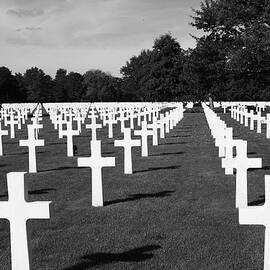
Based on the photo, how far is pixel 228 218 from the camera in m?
7.13

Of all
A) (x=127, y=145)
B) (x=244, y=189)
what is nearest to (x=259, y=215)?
(x=244, y=189)

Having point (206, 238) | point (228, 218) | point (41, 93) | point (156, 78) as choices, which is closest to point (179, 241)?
point (206, 238)

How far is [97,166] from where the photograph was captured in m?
8.15

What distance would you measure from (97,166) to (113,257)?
2.71 meters

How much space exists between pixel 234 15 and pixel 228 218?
88.6 feet

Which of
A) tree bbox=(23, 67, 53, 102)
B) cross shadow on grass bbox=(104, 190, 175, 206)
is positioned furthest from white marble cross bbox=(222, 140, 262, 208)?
tree bbox=(23, 67, 53, 102)

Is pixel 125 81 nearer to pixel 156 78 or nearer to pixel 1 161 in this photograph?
pixel 156 78

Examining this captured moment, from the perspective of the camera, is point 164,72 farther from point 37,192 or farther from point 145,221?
point 145,221

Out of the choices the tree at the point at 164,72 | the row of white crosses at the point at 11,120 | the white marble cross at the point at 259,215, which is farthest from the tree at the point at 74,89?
the white marble cross at the point at 259,215

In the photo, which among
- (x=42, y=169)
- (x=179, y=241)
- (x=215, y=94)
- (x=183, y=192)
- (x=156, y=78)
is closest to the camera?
(x=179, y=241)

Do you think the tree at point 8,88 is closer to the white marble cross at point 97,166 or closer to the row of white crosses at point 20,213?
the white marble cross at point 97,166

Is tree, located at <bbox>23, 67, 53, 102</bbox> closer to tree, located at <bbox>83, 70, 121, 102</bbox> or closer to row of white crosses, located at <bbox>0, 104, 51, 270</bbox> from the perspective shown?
tree, located at <bbox>83, 70, 121, 102</bbox>

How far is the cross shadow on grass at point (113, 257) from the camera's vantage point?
17.7 feet

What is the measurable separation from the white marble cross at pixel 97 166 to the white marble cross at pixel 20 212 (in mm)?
3140
